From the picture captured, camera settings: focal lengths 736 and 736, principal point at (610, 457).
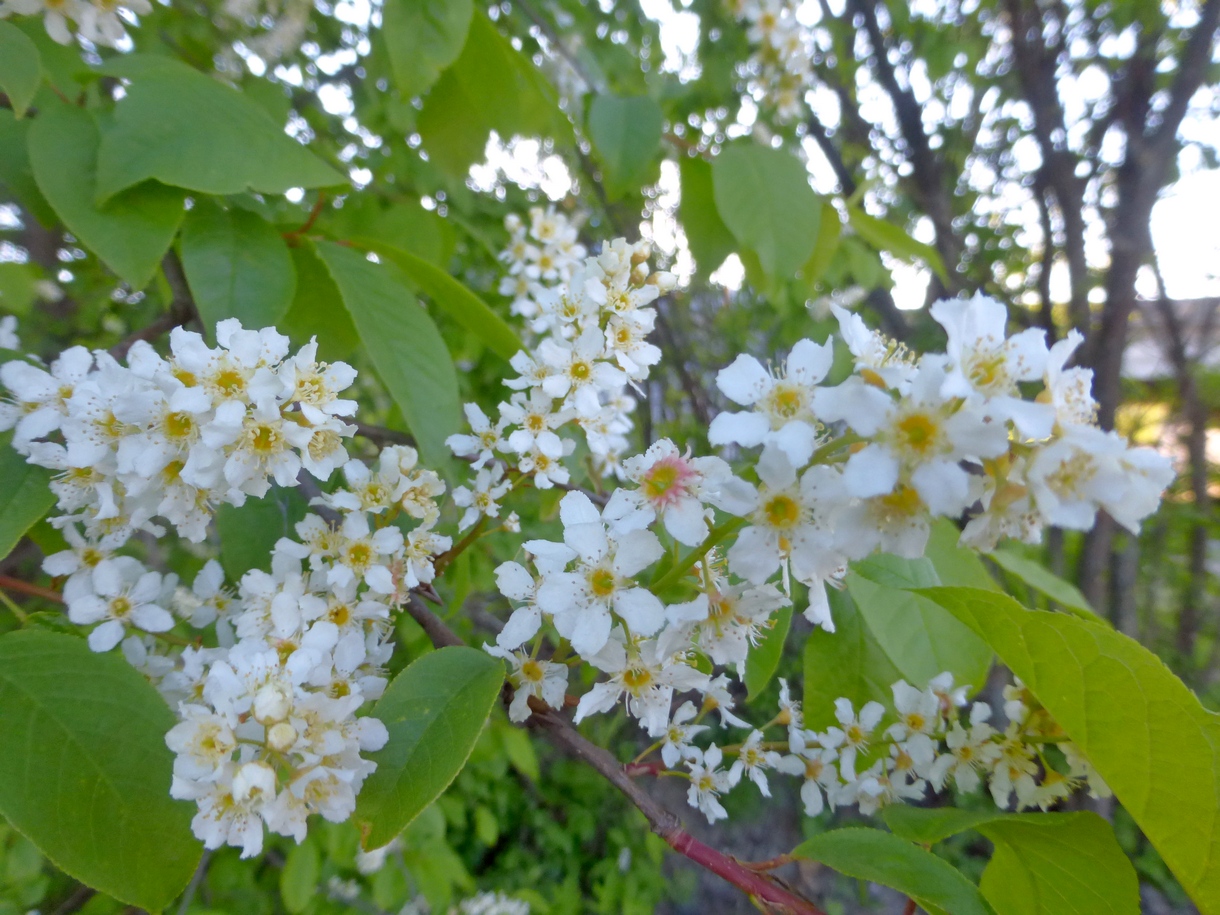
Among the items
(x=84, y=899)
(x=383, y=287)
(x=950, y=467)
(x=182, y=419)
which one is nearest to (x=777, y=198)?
(x=383, y=287)

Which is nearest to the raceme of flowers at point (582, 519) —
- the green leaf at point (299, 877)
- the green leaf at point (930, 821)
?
the green leaf at point (930, 821)

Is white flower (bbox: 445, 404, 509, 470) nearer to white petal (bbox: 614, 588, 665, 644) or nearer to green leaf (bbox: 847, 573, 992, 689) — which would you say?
white petal (bbox: 614, 588, 665, 644)

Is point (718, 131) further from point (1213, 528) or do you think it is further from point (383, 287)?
point (1213, 528)

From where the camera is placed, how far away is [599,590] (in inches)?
33.3

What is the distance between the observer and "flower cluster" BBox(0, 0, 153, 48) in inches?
49.8

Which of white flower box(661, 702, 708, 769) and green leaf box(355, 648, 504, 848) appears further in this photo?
white flower box(661, 702, 708, 769)

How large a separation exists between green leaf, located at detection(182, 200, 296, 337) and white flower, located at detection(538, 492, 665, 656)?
57 centimetres

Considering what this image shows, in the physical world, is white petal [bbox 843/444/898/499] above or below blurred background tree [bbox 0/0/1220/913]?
below

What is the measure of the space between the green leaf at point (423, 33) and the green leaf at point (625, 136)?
44 cm

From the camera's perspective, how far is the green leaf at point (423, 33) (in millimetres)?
1229

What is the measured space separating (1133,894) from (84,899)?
2389 millimetres

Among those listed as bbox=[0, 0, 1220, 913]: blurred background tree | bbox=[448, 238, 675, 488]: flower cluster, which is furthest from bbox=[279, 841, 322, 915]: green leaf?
bbox=[448, 238, 675, 488]: flower cluster

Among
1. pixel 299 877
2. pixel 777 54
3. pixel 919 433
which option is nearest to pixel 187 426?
pixel 919 433

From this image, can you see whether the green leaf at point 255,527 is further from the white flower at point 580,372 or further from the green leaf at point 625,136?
the green leaf at point 625,136
